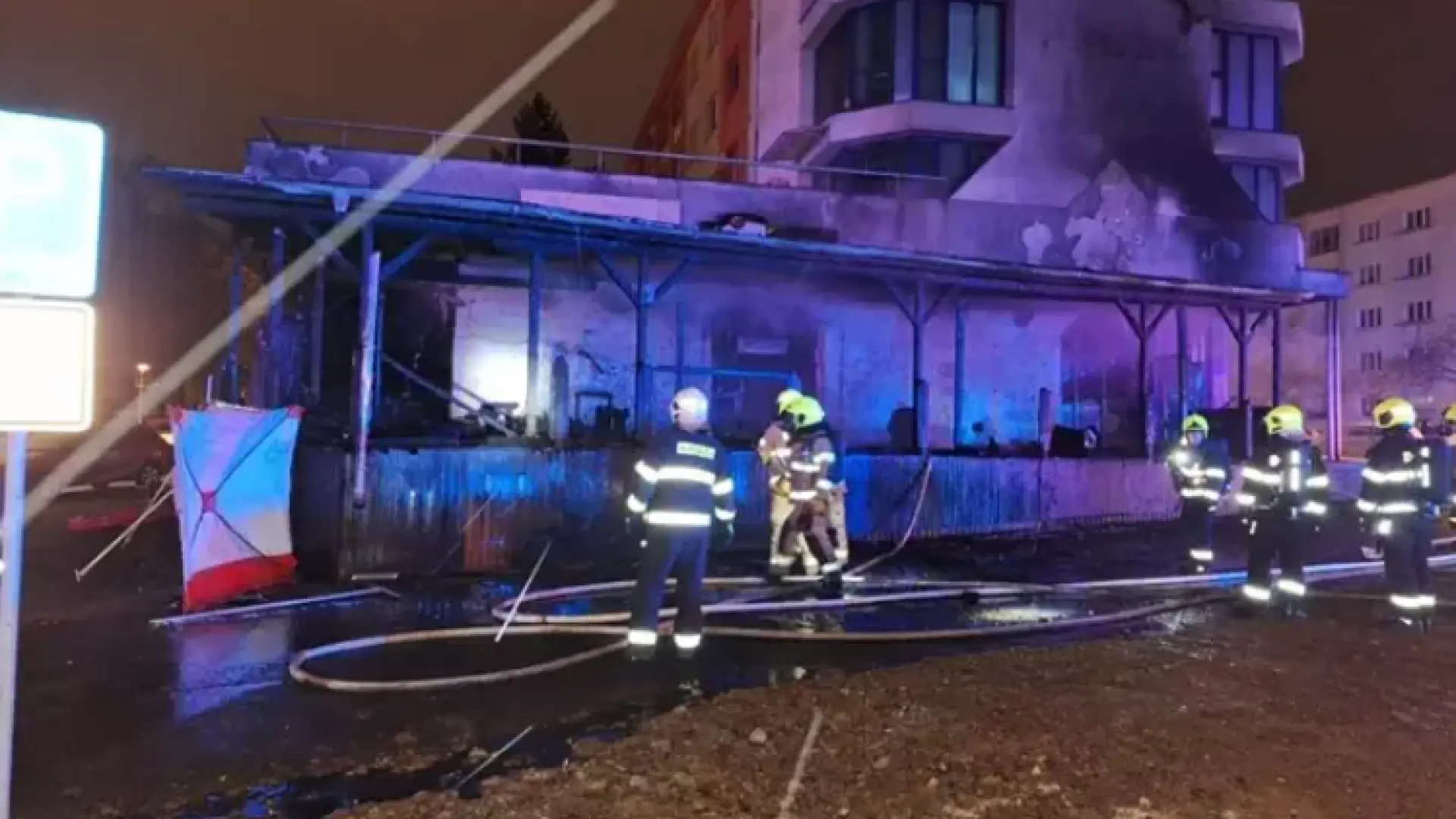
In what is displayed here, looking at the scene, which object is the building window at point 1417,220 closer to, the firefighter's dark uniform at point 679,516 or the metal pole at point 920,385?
the metal pole at point 920,385

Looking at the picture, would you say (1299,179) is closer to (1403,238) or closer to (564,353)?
(564,353)

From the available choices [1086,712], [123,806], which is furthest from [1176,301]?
[123,806]

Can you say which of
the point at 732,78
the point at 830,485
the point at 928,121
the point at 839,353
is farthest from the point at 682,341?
the point at 732,78

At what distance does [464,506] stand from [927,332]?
36.8 feet

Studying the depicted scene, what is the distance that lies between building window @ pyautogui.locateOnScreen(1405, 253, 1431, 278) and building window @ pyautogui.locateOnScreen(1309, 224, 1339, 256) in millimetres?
5091

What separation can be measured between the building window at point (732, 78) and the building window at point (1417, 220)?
134 feet

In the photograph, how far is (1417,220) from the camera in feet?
166

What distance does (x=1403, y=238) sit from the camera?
51.4m

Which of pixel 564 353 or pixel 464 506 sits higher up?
pixel 564 353

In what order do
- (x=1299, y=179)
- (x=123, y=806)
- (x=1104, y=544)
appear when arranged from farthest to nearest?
(x=1299, y=179) → (x=1104, y=544) → (x=123, y=806)

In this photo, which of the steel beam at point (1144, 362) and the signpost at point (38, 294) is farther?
the steel beam at point (1144, 362)

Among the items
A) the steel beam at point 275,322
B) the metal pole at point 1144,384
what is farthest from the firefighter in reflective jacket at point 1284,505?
the steel beam at point 275,322

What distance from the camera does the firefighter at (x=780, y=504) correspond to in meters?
9.22

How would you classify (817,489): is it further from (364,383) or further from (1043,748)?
(1043,748)
